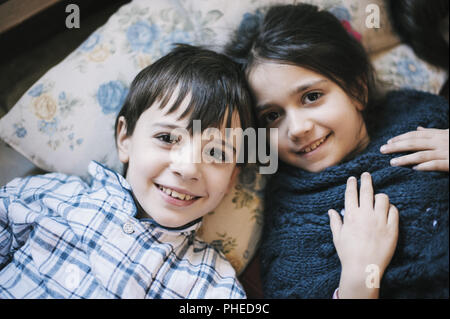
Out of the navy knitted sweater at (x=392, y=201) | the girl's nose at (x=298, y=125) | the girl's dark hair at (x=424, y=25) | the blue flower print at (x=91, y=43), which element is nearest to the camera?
the navy knitted sweater at (x=392, y=201)

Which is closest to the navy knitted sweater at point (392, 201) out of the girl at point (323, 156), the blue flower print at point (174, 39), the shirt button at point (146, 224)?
the girl at point (323, 156)

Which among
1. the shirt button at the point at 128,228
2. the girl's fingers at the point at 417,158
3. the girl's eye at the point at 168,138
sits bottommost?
the shirt button at the point at 128,228

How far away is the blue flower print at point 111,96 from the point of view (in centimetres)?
88

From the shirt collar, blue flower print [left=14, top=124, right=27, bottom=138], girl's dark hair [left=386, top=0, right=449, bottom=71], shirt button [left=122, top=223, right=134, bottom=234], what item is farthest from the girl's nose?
blue flower print [left=14, top=124, right=27, bottom=138]

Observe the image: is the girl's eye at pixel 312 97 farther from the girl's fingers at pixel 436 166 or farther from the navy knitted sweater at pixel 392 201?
the girl's fingers at pixel 436 166

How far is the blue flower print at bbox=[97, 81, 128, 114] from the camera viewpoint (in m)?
0.88

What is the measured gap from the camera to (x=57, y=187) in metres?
0.82

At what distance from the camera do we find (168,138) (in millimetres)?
714

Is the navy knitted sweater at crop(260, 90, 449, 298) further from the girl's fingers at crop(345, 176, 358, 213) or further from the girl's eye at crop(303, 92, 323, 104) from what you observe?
the girl's eye at crop(303, 92, 323, 104)

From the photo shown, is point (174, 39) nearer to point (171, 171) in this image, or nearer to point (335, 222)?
point (171, 171)

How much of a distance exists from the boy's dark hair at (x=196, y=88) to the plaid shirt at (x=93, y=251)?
0.67ft

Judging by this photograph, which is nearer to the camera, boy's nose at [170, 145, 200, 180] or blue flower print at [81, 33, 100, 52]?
boy's nose at [170, 145, 200, 180]

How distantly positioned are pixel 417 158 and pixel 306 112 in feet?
0.90

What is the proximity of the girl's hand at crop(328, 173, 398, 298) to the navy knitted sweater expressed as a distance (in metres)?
0.02
